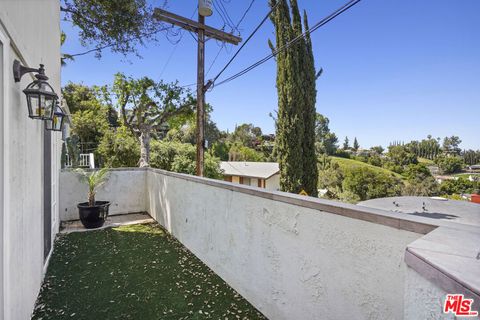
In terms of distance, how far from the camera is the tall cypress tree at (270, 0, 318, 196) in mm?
12406

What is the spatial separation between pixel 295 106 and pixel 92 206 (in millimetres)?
9704

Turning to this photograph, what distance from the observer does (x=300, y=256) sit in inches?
92.8

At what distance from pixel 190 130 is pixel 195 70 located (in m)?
24.2

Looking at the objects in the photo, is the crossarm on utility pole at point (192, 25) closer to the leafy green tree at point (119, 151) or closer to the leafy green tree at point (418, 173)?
the leafy green tree at point (119, 151)

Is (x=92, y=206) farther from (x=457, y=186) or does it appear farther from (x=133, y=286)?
(x=457, y=186)

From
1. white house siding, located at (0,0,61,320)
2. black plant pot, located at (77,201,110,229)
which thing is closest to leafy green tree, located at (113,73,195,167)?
black plant pot, located at (77,201,110,229)

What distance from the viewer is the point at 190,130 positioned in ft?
101

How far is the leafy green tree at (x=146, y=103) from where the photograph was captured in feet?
26.3

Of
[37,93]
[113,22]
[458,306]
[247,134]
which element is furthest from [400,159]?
[37,93]

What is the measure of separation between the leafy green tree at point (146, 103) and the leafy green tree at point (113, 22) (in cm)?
216

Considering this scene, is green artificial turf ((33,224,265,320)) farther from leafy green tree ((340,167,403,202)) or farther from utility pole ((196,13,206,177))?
leafy green tree ((340,167,403,202))

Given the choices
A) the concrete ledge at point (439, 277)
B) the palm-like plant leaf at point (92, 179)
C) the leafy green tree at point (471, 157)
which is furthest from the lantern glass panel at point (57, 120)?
the leafy green tree at point (471, 157)

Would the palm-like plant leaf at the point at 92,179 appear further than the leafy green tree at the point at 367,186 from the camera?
No

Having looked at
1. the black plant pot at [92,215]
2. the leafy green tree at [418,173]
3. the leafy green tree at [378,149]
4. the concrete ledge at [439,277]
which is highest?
the leafy green tree at [378,149]
